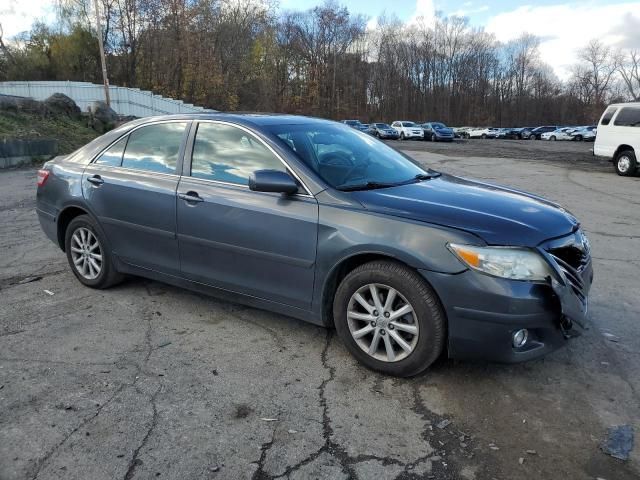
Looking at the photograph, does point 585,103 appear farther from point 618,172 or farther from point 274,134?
point 274,134

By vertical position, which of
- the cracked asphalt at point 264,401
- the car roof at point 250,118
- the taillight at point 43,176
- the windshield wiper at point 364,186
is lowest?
the cracked asphalt at point 264,401

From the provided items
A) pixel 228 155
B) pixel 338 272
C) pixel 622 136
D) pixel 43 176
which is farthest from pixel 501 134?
pixel 338 272

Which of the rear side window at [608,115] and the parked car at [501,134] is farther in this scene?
the parked car at [501,134]

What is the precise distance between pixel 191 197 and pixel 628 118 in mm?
15991

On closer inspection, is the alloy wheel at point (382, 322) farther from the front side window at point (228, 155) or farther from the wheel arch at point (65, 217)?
the wheel arch at point (65, 217)

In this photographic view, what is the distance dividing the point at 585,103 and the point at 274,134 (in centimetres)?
9911

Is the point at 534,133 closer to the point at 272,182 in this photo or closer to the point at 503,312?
the point at 272,182

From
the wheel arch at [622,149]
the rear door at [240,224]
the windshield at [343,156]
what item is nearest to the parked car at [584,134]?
the wheel arch at [622,149]

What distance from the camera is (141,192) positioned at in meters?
4.32

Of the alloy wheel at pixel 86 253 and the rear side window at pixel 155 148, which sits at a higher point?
the rear side window at pixel 155 148

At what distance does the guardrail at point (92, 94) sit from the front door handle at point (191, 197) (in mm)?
27620

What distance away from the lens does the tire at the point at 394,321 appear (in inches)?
122

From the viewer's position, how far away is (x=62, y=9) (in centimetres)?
4391

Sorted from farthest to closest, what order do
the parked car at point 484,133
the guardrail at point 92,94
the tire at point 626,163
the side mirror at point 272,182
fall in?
the parked car at point 484,133
the guardrail at point 92,94
the tire at point 626,163
the side mirror at point 272,182
